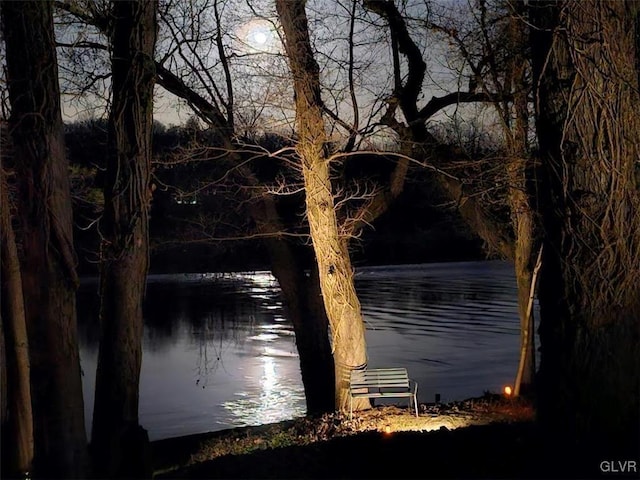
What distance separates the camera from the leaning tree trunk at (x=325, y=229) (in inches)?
520

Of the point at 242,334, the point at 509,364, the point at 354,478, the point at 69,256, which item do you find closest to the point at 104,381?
the point at 69,256

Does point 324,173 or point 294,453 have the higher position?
point 324,173

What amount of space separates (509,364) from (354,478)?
1951cm

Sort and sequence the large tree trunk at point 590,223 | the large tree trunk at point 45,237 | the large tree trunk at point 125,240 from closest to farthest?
the large tree trunk at point 590,223 → the large tree trunk at point 45,237 → the large tree trunk at point 125,240

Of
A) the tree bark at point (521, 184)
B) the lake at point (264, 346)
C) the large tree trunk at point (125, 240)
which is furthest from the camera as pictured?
the lake at point (264, 346)

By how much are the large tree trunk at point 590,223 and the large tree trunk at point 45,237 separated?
5787 millimetres

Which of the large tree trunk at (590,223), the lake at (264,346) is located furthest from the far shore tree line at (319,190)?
the lake at (264,346)

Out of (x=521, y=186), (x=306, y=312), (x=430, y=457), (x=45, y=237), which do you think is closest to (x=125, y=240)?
(x=45, y=237)

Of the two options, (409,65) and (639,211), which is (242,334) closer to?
(409,65)

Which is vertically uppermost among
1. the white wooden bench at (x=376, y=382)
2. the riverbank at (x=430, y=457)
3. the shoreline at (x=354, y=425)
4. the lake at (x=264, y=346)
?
the riverbank at (x=430, y=457)

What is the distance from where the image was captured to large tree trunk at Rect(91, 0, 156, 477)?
10320 mm

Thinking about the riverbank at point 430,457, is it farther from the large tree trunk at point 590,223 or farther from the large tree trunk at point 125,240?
the large tree trunk at point 125,240

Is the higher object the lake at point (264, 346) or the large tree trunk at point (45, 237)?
the large tree trunk at point (45, 237)

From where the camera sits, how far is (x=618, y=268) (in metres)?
6.18
